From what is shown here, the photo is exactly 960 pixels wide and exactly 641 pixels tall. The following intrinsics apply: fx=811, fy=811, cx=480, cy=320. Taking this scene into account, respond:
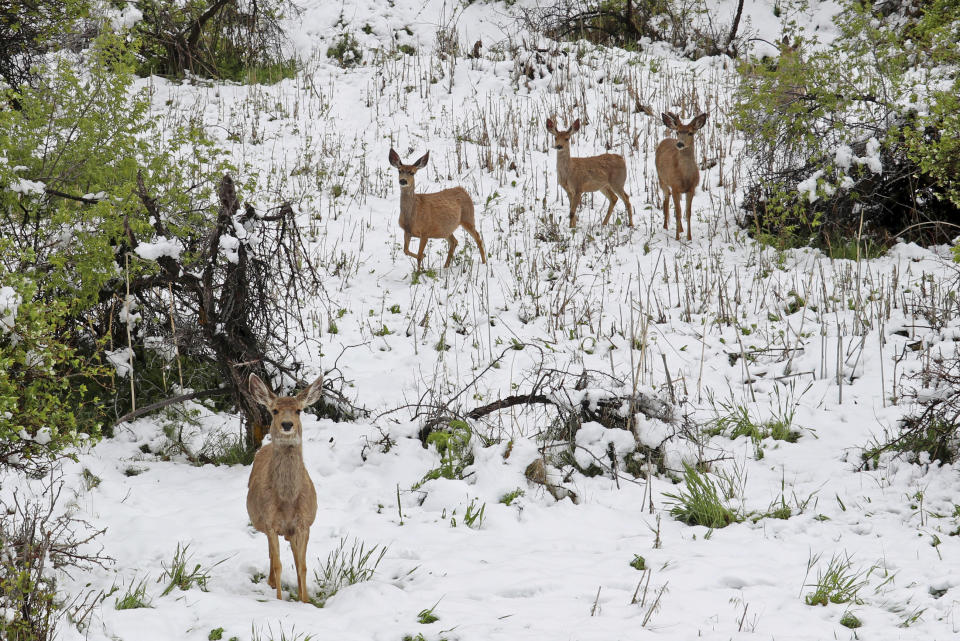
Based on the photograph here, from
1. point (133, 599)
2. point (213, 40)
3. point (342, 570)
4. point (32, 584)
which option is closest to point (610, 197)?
point (342, 570)

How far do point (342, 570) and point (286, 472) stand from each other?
0.74m

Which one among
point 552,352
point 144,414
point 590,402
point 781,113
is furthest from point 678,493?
point 781,113

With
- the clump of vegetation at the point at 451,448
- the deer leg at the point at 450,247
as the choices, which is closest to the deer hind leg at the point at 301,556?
the clump of vegetation at the point at 451,448

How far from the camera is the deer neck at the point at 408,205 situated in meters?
10.2

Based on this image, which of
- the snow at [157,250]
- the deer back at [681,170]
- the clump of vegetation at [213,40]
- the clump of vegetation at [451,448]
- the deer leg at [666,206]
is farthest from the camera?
the clump of vegetation at [213,40]

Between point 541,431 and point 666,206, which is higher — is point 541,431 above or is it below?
below

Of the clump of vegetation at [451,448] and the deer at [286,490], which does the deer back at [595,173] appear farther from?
the deer at [286,490]

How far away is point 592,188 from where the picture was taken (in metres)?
11.8

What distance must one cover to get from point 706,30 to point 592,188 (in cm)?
1048

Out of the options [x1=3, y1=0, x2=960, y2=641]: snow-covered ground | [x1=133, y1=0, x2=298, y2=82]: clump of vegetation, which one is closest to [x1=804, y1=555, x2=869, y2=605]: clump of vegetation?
[x1=3, y1=0, x2=960, y2=641]: snow-covered ground

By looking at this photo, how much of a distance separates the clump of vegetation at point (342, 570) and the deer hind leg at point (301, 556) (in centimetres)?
10

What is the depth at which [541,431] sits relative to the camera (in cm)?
636

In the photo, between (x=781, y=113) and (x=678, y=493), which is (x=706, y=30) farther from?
(x=678, y=493)

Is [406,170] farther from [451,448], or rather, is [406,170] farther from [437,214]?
[451,448]
